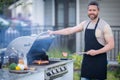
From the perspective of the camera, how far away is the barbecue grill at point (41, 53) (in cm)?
622

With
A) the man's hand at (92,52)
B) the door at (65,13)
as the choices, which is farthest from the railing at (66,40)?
the man's hand at (92,52)

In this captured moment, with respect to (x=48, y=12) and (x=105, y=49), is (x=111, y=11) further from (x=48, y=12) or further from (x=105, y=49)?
(x=105, y=49)

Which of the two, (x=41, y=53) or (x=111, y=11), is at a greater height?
(x=111, y=11)

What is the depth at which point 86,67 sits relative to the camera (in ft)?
20.7

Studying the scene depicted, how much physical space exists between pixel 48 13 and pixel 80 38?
2.08 m

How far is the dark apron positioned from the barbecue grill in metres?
0.51

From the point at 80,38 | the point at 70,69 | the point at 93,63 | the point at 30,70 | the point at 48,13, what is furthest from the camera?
the point at 48,13

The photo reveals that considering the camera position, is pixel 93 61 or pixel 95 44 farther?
pixel 93 61

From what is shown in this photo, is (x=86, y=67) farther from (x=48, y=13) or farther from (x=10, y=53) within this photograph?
(x=48, y=13)

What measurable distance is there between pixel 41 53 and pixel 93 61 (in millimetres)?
1057

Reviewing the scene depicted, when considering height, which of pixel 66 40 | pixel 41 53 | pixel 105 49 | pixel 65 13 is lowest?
pixel 66 40

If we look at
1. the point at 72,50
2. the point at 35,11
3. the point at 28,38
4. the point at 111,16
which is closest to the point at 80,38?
the point at 72,50

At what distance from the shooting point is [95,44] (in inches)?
242

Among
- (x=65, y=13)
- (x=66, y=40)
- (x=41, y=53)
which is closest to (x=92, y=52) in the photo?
(x=41, y=53)
